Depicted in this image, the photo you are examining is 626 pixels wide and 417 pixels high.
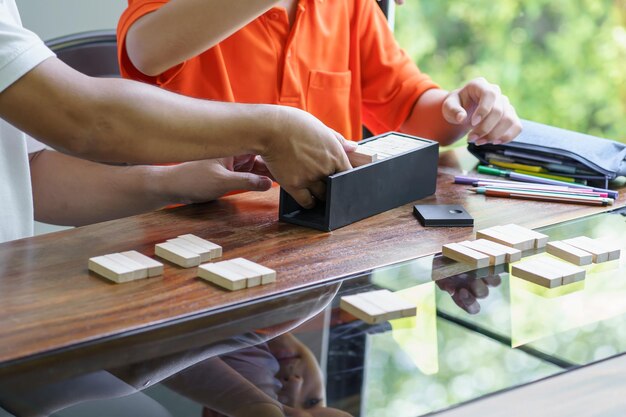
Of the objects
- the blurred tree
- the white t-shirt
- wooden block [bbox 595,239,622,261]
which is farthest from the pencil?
the blurred tree

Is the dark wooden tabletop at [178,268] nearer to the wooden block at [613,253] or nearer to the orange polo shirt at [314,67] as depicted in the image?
the wooden block at [613,253]

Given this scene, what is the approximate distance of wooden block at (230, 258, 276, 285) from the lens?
96cm

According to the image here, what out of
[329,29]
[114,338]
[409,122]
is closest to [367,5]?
[329,29]

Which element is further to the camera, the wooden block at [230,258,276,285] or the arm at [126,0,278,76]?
the arm at [126,0,278,76]

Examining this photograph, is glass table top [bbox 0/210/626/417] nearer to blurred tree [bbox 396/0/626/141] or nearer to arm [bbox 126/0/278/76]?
arm [bbox 126/0/278/76]

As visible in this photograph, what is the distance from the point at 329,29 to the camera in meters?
1.60

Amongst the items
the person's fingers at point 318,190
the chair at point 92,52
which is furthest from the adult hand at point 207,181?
the chair at point 92,52

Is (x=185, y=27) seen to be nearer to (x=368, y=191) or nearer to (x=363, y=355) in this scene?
(x=368, y=191)

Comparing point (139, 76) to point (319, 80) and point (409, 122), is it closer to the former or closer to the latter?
point (319, 80)

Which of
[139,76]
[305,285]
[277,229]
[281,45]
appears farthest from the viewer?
[281,45]

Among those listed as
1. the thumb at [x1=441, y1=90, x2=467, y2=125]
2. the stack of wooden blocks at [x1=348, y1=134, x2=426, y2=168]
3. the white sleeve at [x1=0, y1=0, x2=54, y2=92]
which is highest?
the white sleeve at [x1=0, y1=0, x2=54, y2=92]

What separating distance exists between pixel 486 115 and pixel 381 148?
0.28 metres

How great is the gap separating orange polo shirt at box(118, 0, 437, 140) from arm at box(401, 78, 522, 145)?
0.20 feet

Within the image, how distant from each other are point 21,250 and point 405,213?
530mm
